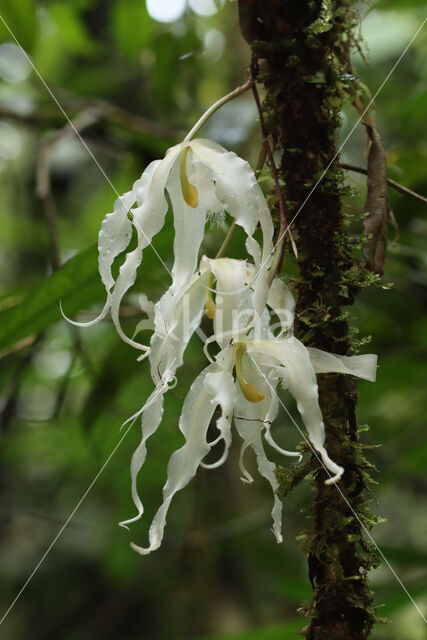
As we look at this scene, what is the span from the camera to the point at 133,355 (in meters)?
0.92

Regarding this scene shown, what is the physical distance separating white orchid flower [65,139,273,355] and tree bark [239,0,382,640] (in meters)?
0.06

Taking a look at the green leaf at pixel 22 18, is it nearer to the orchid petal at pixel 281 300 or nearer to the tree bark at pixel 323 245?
the tree bark at pixel 323 245

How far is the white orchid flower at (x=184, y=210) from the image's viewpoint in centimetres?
38

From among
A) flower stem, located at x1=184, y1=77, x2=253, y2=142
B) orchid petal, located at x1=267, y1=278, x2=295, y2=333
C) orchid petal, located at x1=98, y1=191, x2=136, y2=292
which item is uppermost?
flower stem, located at x1=184, y1=77, x2=253, y2=142

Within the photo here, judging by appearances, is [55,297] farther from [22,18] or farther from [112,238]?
[22,18]

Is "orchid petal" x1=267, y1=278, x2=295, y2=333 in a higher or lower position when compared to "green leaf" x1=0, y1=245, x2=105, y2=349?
higher

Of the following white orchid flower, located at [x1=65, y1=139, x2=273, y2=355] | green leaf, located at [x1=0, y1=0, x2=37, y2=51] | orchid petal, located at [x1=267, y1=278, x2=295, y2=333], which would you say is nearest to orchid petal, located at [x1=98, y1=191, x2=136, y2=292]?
white orchid flower, located at [x1=65, y1=139, x2=273, y2=355]

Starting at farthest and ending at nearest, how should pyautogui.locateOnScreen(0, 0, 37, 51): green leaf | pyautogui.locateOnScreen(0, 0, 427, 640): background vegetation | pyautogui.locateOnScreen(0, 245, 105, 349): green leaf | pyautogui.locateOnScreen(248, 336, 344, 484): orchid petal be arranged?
pyautogui.locateOnScreen(0, 0, 37, 51): green leaf → pyautogui.locateOnScreen(0, 0, 427, 640): background vegetation → pyautogui.locateOnScreen(0, 245, 105, 349): green leaf → pyautogui.locateOnScreen(248, 336, 344, 484): orchid petal

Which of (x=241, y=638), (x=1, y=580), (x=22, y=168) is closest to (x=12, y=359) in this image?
(x=241, y=638)

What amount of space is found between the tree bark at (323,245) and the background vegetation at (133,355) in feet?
0.08

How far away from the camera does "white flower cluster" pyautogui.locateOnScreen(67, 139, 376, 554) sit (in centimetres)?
37

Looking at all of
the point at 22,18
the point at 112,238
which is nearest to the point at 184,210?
the point at 112,238

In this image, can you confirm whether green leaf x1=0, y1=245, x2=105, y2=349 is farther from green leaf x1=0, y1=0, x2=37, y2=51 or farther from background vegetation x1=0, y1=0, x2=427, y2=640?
green leaf x1=0, y1=0, x2=37, y2=51

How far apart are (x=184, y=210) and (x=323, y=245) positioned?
0.10 metres
